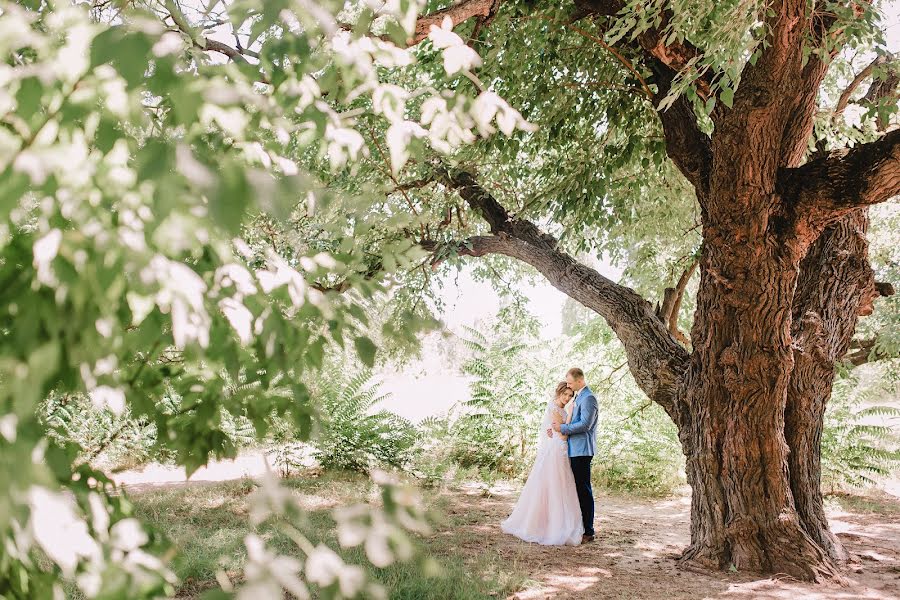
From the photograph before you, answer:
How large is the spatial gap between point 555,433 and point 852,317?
11.9 feet

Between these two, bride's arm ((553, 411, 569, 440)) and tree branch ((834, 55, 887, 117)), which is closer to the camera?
tree branch ((834, 55, 887, 117))

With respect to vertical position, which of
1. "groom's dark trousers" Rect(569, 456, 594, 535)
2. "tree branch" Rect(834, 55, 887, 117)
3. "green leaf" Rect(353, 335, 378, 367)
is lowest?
"groom's dark trousers" Rect(569, 456, 594, 535)

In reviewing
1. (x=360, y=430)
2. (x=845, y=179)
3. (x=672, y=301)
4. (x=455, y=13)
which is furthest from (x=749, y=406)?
(x=360, y=430)

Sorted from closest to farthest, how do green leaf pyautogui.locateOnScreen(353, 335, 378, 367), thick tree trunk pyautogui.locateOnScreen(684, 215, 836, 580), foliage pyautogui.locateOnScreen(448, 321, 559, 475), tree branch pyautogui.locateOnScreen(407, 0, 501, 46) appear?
green leaf pyautogui.locateOnScreen(353, 335, 378, 367) → tree branch pyautogui.locateOnScreen(407, 0, 501, 46) → thick tree trunk pyautogui.locateOnScreen(684, 215, 836, 580) → foliage pyautogui.locateOnScreen(448, 321, 559, 475)

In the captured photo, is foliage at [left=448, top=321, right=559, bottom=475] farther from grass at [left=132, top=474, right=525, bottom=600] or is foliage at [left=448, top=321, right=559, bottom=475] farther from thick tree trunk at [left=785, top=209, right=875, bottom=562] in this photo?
thick tree trunk at [left=785, top=209, right=875, bottom=562]

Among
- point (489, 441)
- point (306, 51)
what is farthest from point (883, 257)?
point (306, 51)

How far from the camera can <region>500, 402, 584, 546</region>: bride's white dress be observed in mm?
8023

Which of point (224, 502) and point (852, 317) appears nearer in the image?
point (852, 317)

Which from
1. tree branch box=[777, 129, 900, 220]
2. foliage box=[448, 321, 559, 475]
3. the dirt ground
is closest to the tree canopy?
the dirt ground

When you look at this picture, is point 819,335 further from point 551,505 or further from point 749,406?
point 551,505

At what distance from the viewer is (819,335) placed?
6660 millimetres

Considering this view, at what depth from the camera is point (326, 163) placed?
25.2ft

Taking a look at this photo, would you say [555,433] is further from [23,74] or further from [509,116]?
[23,74]

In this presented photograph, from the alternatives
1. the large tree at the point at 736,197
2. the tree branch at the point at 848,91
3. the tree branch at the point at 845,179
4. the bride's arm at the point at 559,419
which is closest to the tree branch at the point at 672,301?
the large tree at the point at 736,197
